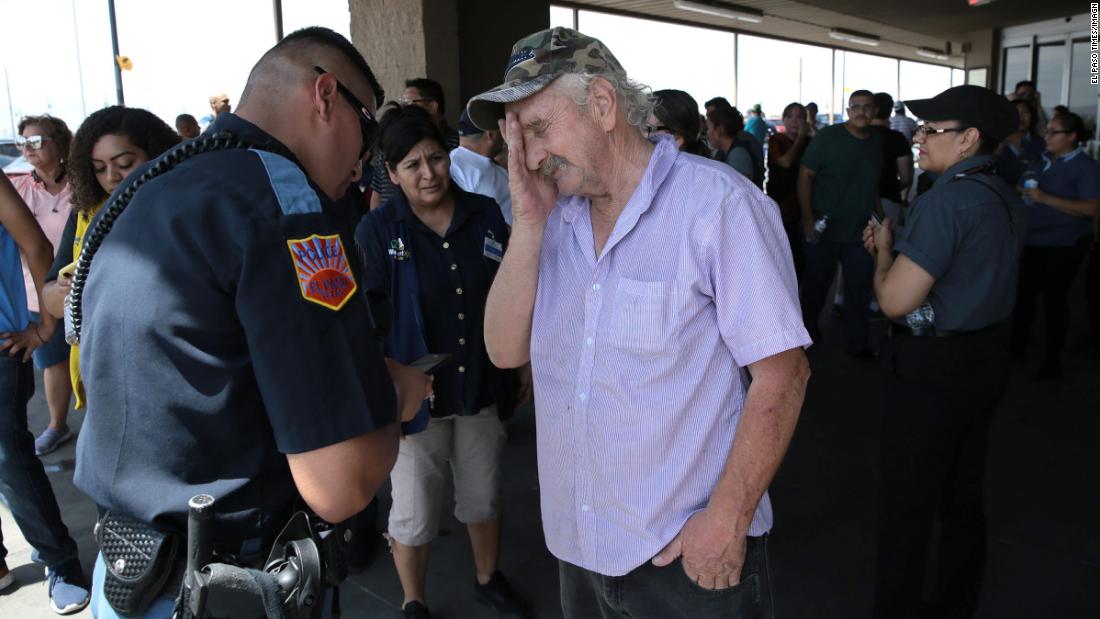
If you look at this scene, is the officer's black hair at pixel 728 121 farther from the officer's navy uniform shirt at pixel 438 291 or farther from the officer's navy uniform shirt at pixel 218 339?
the officer's navy uniform shirt at pixel 218 339

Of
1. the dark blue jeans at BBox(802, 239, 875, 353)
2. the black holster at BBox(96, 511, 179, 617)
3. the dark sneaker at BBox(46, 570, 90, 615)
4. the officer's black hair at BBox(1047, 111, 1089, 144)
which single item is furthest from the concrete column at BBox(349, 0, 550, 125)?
the black holster at BBox(96, 511, 179, 617)

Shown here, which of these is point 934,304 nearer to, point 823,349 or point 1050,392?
point 1050,392

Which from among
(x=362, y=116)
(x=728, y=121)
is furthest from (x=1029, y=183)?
(x=362, y=116)

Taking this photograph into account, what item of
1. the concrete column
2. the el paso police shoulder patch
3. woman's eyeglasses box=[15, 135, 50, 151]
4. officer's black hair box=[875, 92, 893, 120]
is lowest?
the el paso police shoulder patch

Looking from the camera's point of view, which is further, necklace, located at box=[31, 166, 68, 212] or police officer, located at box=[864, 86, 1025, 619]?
necklace, located at box=[31, 166, 68, 212]

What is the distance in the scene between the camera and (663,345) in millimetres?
1423

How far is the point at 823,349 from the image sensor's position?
616cm

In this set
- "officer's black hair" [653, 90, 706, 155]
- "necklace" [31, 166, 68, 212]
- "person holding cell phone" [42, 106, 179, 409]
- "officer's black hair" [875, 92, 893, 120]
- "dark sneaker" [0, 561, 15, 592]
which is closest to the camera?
"person holding cell phone" [42, 106, 179, 409]

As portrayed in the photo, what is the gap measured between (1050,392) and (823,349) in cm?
159

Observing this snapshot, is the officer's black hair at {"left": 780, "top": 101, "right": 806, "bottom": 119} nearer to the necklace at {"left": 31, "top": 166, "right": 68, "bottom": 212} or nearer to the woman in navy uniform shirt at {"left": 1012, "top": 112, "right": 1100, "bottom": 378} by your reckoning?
the woman in navy uniform shirt at {"left": 1012, "top": 112, "right": 1100, "bottom": 378}

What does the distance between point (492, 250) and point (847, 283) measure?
396 cm

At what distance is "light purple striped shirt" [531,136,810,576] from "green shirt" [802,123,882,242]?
4.47 m

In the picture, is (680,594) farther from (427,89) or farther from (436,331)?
(427,89)

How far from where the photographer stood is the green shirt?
5570mm
